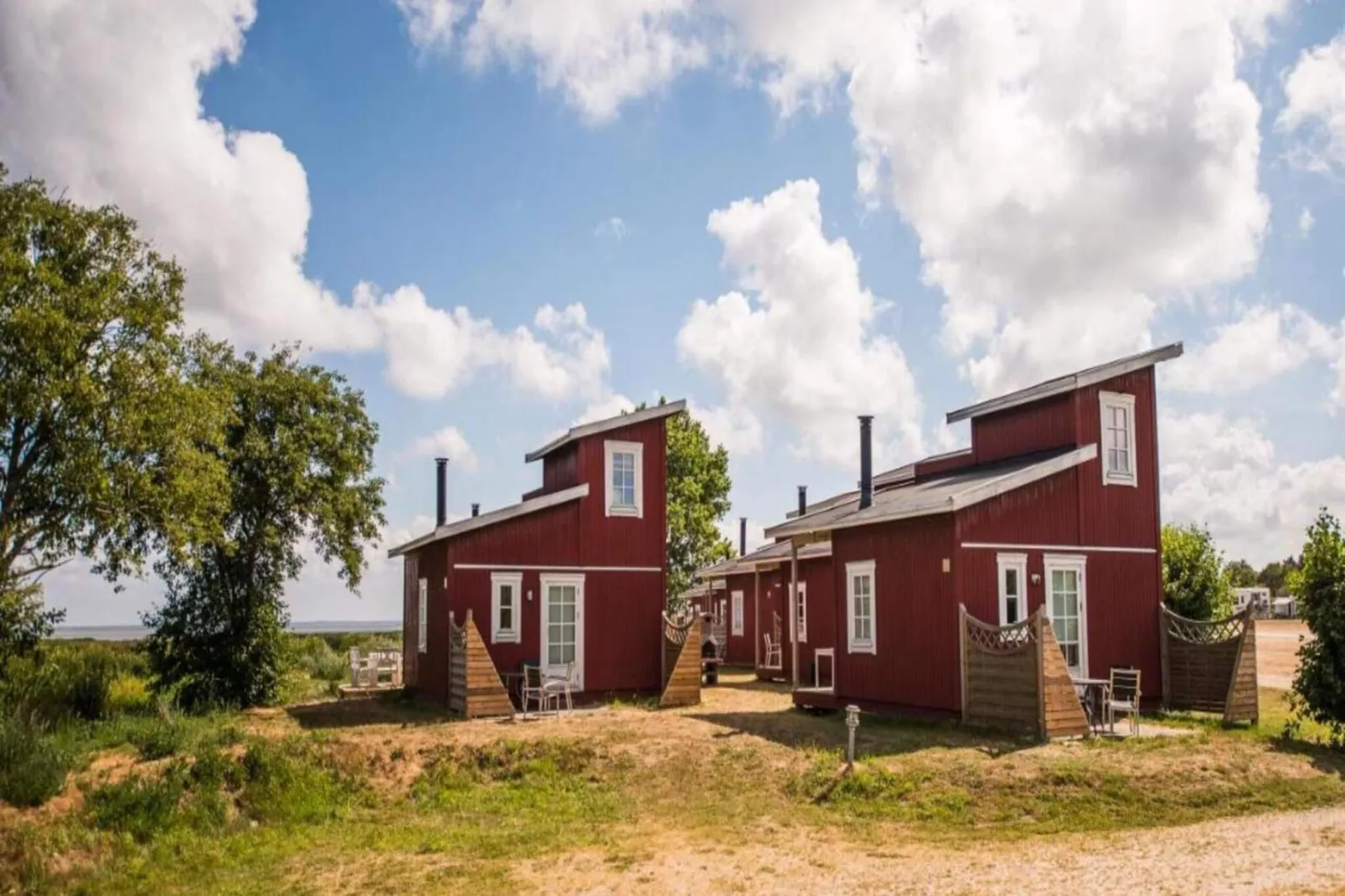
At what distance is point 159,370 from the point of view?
18375mm

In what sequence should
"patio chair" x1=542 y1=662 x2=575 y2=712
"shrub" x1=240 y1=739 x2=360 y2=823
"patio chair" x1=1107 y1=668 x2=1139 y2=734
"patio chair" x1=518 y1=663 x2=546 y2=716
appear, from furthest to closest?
1. "patio chair" x1=542 y1=662 x2=575 y2=712
2. "patio chair" x1=518 y1=663 x2=546 y2=716
3. "patio chair" x1=1107 y1=668 x2=1139 y2=734
4. "shrub" x1=240 y1=739 x2=360 y2=823

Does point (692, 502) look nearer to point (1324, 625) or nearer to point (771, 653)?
point (771, 653)

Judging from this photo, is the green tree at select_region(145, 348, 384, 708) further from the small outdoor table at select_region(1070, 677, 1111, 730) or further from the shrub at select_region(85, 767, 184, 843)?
the small outdoor table at select_region(1070, 677, 1111, 730)

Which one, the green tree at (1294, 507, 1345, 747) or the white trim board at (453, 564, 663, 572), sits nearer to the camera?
the green tree at (1294, 507, 1345, 747)

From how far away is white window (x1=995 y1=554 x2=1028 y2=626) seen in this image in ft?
61.1

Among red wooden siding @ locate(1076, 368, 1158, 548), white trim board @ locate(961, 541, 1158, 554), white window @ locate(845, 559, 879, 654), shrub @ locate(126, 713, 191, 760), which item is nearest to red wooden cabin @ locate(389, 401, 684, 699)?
white window @ locate(845, 559, 879, 654)

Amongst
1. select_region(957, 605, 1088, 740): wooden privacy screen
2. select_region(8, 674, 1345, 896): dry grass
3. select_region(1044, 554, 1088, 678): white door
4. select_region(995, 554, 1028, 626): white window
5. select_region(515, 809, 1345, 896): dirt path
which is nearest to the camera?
select_region(515, 809, 1345, 896): dirt path

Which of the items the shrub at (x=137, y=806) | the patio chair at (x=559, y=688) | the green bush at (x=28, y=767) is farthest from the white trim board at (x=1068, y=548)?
the green bush at (x=28, y=767)

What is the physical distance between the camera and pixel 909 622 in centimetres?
1914

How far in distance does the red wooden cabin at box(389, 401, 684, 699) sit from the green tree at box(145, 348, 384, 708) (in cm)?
259

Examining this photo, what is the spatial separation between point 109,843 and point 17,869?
1.02 metres

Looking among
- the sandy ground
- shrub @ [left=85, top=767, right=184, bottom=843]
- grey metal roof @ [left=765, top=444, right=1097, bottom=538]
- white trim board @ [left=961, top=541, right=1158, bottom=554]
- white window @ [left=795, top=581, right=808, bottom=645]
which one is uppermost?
grey metal roof @ [left=765, top=444, right=1097, bottom=538]

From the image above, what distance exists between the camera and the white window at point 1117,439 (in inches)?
800

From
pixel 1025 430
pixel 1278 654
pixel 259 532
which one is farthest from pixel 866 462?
pixel 1278 654
